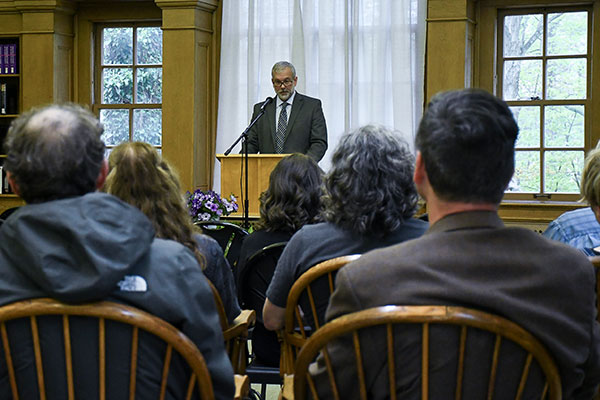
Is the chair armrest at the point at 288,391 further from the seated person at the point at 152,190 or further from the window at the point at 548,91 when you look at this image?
the window at the point at 548,91

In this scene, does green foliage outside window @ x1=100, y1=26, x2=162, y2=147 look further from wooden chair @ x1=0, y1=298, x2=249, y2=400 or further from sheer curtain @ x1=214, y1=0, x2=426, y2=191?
wooden chair @ x1=0, y1=298, x2=249, y2=400

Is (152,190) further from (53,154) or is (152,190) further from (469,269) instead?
(469,269)

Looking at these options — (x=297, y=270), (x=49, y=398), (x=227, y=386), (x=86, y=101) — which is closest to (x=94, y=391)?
(x=49, y=398)

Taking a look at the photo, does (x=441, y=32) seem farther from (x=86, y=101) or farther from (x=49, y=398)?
(x=49, y=398)

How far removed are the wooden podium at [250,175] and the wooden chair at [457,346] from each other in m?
3.86

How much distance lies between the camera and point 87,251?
119 cm

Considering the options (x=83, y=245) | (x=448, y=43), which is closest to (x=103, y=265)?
(x=83, y=245)

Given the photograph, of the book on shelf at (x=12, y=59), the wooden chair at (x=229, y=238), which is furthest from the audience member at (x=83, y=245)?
the book on shelf at (x=12, y=59)

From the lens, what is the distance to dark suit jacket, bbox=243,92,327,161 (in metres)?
5.59

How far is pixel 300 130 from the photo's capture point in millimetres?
5590

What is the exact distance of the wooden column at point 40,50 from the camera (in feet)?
22.7

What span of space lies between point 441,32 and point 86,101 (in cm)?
331

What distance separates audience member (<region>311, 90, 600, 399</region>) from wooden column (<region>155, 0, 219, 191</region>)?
5456 mm

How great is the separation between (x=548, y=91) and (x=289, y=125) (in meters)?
2.13
